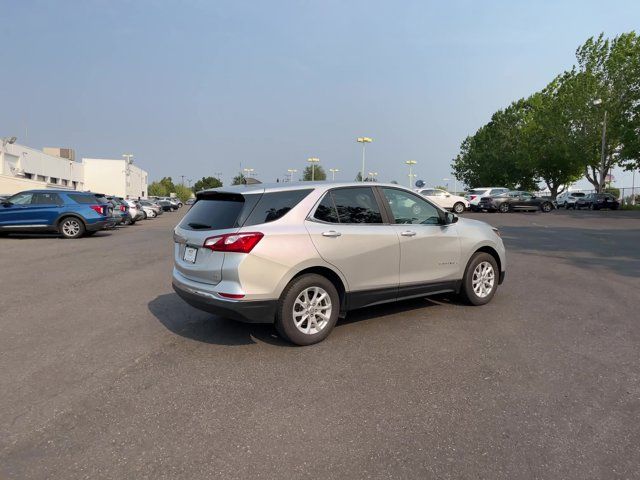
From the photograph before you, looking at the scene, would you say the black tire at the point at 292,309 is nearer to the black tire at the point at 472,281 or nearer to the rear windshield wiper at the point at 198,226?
the rear windshield wiper at the point at 198,226

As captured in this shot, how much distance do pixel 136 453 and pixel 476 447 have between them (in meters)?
2.11

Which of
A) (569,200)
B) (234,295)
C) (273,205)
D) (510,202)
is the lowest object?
(234,295)

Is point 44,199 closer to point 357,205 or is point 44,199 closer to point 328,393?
point 357,205

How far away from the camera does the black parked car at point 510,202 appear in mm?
34562

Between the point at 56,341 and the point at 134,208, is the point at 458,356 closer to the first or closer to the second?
the point at 56,341

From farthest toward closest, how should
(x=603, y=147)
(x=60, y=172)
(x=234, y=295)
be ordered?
(x=60, y=172) < (x=603, y=147) < (x=234, y=295)

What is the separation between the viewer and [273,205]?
4.61 meters

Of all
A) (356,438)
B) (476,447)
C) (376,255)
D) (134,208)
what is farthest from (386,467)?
(134,208)

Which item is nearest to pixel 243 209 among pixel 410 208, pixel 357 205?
pixel 357 205

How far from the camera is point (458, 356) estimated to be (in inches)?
173

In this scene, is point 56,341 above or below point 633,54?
below

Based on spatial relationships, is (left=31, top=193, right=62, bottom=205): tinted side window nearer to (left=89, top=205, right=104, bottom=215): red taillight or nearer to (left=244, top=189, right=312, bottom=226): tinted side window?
(left=89, top=205, right=104, bottom=215): red taillight

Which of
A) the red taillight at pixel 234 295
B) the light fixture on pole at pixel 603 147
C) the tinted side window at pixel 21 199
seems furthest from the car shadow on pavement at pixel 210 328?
the light fixture on pole at pixel 603 147

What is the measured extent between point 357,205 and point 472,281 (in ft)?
6.92
